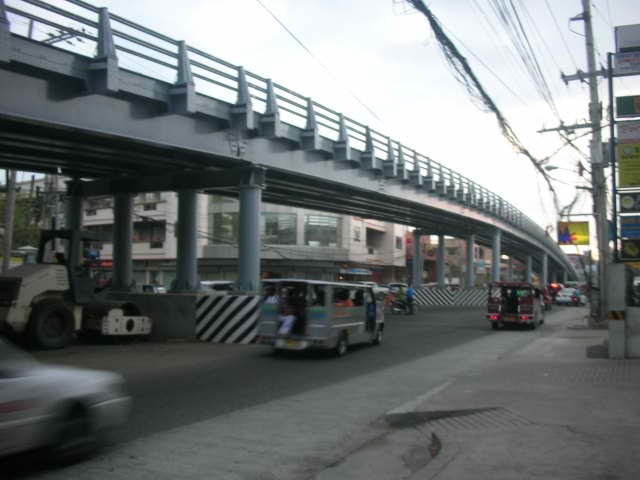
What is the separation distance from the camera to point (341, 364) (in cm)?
1465

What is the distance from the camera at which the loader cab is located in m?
17.6

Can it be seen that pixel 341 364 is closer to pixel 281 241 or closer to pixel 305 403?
pixel 305 403

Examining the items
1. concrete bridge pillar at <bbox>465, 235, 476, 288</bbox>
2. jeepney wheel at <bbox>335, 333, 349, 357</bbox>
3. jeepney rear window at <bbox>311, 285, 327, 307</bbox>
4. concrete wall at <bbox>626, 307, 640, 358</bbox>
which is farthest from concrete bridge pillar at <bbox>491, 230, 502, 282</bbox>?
jeepney rear window at <bbox>311, 285, 327, 307</bbox>

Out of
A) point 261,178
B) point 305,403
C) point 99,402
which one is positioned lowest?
point 305,403

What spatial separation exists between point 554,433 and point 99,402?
5024 mm

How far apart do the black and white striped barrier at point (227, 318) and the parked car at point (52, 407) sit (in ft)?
39.3

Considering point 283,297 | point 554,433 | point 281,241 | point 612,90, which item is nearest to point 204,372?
point 283,297

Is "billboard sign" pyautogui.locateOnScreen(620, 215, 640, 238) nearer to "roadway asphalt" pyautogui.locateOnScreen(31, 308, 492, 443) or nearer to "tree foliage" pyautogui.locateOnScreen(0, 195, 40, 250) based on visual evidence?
"roadway asphalt" pyautogui.locateOnScreen(31, 308, 492, 443)

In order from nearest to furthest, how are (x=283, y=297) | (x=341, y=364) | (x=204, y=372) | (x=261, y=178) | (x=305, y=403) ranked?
(x=305, y=403) < (x=204, y=372) < (x=341, y=364) < (x=283, y=297) < (x=261, y=178)

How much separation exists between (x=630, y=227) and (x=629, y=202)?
0.58 metres

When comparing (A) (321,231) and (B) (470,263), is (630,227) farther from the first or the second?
(A) (321,231)

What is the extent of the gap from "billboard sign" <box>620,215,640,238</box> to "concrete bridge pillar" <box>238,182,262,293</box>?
11193mm

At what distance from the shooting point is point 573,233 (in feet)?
107

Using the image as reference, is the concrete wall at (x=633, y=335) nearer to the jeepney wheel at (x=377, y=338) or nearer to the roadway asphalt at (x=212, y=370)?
the roadway asphalt at (x=212, y=370)
